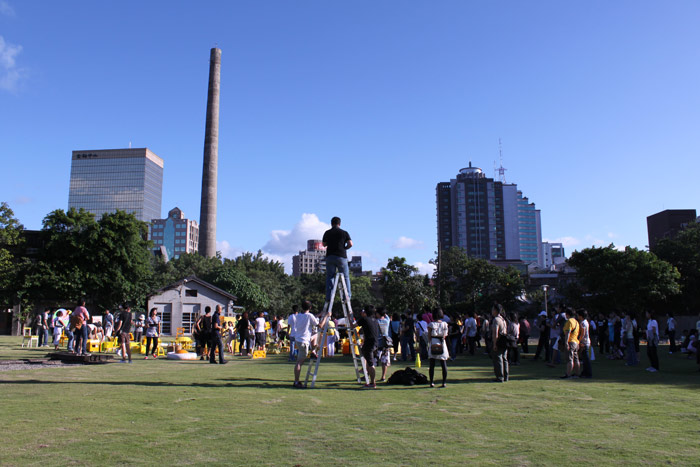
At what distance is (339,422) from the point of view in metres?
7.31

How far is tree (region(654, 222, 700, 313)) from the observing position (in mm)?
53344

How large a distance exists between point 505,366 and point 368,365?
138 inches

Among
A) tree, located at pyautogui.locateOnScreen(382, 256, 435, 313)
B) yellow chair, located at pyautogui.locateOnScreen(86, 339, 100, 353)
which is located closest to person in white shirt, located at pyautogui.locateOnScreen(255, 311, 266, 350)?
yellow chair, located at pyautogui.locateOnScreen(86, 339, 100, 353)

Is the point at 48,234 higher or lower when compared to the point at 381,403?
higher

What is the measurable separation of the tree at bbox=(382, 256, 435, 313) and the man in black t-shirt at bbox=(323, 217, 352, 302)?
41664 mm

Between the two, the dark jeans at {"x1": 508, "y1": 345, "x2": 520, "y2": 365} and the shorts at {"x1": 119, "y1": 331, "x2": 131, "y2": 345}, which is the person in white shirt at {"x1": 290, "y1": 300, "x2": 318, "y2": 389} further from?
the dark jeans at {"x1": 508, "y1": 345, "x2": 520, "y2": 365}

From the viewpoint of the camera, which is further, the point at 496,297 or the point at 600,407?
the point at 496,297

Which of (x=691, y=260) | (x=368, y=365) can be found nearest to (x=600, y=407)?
(x=368, y=365)

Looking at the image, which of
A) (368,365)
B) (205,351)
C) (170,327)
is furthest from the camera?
(170,327)

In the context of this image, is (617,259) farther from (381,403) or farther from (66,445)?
(66,445)

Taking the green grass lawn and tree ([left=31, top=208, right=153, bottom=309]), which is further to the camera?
tree ([left=31, top=208, right=153, bottom=309])

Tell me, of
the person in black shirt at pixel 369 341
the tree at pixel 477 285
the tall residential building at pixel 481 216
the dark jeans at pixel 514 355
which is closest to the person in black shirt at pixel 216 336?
the person in black shirt at pixel 369 341

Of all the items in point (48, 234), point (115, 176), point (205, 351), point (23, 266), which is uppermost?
point (115, 176)

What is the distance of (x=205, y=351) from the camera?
20.6 m
